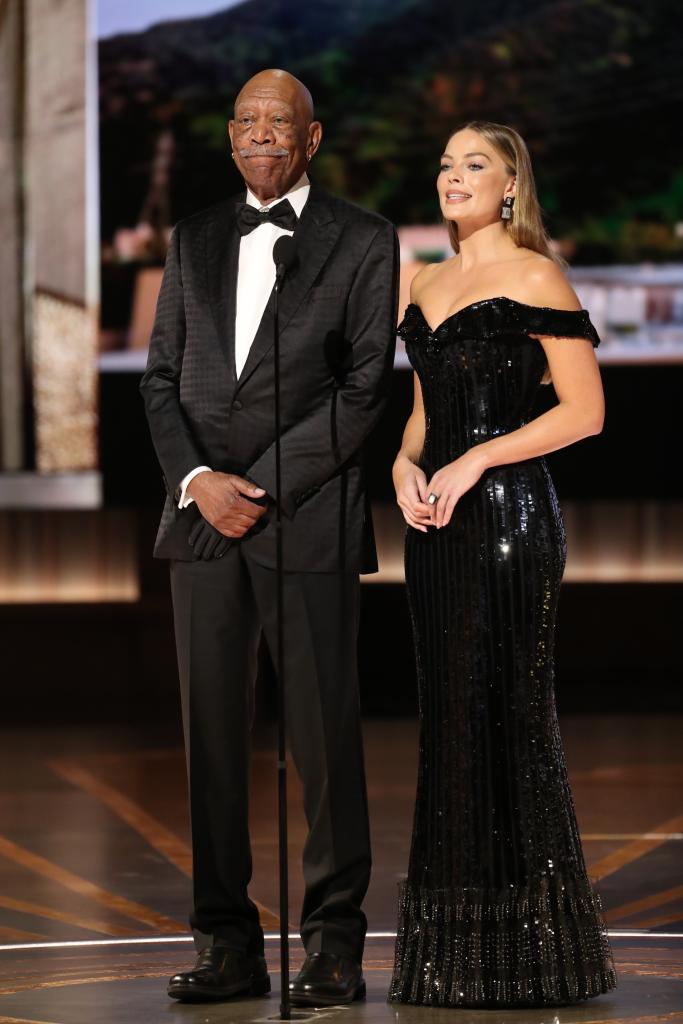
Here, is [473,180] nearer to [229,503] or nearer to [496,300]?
[496,300]

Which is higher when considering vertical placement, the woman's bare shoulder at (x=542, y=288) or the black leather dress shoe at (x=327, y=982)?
the woman's bare shoulder at (x=542, y=288)

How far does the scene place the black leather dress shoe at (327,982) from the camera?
337 cm

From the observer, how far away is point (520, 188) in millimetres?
3490

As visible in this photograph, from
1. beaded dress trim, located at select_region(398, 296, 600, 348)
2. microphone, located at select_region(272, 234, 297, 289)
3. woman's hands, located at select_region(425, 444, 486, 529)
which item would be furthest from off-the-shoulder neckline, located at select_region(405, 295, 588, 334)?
microphone, located at select_region(272, 234, 297, 289)

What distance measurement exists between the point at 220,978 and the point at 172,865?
1858 millimetres

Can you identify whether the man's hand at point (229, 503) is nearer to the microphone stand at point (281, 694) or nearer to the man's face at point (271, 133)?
the microphone stand at point (281, 694)

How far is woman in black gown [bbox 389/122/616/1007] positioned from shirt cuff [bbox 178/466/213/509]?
37cm

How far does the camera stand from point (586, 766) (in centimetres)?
706

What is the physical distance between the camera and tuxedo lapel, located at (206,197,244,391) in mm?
3578

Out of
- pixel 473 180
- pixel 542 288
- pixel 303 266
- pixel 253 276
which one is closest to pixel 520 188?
pixel 473 180

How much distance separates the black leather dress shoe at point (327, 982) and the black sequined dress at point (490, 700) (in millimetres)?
74

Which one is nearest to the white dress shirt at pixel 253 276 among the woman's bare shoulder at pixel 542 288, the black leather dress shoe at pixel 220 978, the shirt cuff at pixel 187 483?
the shirt cuff at pixel 187 483

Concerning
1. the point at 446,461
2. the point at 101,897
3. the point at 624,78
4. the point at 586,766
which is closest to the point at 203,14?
the point at 624,78

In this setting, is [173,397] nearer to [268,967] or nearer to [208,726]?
[208,726]
